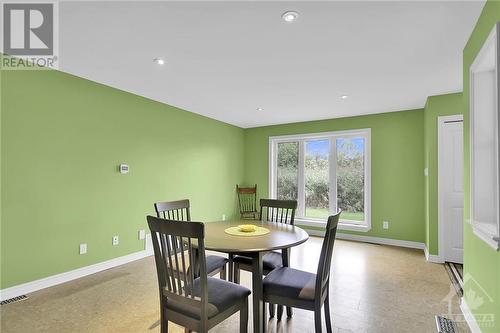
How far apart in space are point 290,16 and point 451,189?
3.38 metres

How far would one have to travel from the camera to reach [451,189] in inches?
143

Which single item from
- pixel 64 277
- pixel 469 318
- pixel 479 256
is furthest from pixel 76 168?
pixel 469 318

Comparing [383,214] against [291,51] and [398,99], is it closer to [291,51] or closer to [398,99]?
[398,99]

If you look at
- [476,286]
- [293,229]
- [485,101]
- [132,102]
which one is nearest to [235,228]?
[293,229]

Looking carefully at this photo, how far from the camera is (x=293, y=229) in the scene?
7.80ft

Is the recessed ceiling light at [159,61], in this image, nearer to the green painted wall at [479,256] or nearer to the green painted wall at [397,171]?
the green painted wall at [479,256]

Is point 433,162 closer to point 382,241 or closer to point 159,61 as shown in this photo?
point 382,241

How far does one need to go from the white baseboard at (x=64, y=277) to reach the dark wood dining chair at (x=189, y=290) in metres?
2.02

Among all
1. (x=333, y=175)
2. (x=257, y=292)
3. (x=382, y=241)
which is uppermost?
(x=333, y=175)

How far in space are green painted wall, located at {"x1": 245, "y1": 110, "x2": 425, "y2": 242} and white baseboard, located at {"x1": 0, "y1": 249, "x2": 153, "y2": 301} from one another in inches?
160

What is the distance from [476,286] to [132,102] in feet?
14.3

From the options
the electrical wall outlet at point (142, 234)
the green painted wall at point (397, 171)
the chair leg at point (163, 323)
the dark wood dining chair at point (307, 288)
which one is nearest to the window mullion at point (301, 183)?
the green painted wall at point (397, 171)

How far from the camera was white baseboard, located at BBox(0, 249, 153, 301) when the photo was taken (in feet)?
8.38

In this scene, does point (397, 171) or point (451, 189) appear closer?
point (451, 189)
